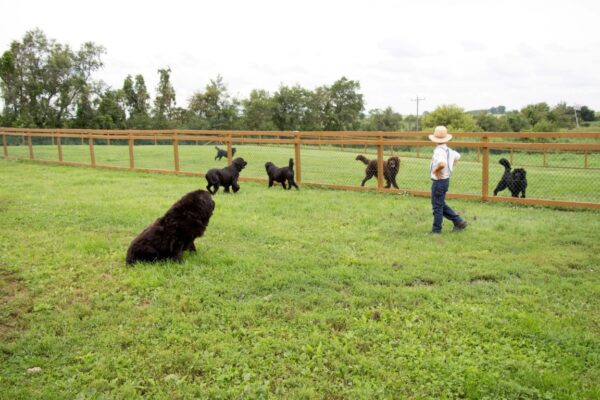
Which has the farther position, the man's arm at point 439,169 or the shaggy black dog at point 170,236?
the man's arm at point 439,169

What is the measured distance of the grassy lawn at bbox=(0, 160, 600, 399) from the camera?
329cm

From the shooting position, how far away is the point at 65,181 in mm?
13562

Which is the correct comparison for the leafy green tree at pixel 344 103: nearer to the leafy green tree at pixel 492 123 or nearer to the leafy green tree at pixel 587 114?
the leafy green tree at pixel 492 123

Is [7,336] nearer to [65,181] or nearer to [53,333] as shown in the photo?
[53,333]

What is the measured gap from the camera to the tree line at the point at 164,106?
54531mm

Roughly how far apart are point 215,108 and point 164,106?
7.36m

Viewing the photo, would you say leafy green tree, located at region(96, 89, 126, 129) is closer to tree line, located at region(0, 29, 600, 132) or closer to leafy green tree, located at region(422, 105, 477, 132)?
tree line, located at region(0, 29, 600, 132)

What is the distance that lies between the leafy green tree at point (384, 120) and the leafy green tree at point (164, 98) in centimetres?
3208

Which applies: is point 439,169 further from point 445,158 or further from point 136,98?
point 136,98

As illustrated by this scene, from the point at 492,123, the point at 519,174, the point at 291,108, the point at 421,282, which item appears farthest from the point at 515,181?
the point at 291,108

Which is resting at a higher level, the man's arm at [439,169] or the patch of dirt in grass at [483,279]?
the man's arm at [439,169]

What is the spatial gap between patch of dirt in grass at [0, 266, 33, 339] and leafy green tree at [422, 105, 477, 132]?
68.1 metres

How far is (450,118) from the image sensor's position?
72750 mm

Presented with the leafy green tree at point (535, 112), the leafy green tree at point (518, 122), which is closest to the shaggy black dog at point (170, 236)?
the leafy green tree at point (518, 122)
